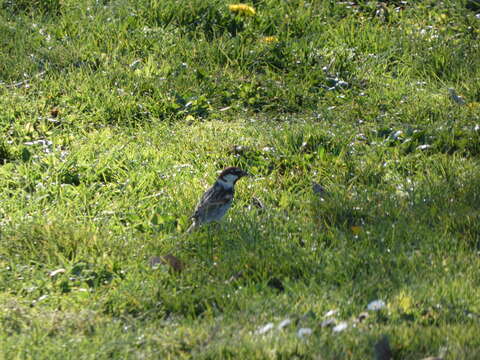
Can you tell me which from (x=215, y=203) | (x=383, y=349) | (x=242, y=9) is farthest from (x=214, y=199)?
(x=242, y=9)

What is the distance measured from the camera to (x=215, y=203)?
16.2 feet

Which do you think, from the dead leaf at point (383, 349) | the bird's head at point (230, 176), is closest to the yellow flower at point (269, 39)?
the bird's head at point (230, 176)

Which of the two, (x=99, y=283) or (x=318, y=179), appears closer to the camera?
(x=99, y=283)

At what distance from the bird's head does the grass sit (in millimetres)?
253

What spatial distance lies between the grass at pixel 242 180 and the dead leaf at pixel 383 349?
0.04 m

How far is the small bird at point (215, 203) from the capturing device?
16.2 ft

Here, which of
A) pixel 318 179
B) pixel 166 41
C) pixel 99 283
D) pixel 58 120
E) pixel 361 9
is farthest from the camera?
pixel 361 9

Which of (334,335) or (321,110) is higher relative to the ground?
(334,335)

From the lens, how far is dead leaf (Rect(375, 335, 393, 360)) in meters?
3.44

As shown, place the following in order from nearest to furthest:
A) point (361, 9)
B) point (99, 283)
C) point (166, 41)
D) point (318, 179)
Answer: point (99, 283) < point (318, 179) < point (166, 41) < point (361, 9)

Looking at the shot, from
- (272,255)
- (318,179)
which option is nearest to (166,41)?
(318,179)

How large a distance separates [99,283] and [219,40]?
165 inches

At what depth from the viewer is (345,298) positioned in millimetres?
4102

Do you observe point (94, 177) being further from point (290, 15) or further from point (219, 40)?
point (290, 15)
